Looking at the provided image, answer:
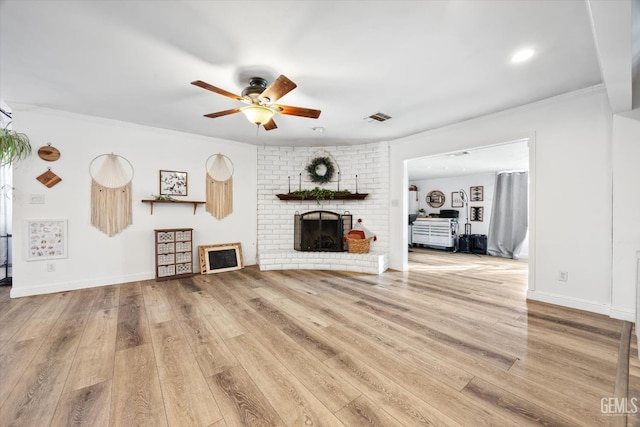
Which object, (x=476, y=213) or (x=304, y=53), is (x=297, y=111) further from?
(x=476, y=213)

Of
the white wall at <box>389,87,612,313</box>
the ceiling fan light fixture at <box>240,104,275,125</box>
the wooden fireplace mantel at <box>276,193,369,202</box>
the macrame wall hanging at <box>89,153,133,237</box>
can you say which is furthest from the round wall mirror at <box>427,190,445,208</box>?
the macrame wall hanging at <box>89,153,133,237</box>

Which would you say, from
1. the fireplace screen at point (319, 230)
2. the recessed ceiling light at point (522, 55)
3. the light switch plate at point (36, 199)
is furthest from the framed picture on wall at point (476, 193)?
the light switch plate at point (36, 199)

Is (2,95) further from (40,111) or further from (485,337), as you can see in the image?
(485,337)

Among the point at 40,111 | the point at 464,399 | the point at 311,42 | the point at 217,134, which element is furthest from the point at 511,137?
the point at 40,111

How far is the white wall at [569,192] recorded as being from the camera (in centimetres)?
255

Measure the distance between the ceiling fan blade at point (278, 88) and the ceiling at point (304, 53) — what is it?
0.85ft

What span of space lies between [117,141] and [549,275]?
228 inches

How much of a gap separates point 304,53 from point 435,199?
276 inches

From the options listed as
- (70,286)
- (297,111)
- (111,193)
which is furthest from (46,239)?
(297,111)

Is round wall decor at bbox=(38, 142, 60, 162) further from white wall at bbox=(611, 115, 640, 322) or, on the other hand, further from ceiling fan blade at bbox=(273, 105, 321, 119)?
white wall at bbox=(611, 115, 640, 322)

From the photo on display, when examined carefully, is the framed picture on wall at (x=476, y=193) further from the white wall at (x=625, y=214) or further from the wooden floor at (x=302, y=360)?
the white wall at (x=625, y=214)

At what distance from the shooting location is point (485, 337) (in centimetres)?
209

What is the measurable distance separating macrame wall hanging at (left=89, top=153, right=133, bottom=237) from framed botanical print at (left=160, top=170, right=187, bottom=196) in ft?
1.35

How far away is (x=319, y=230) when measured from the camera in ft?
16.0
